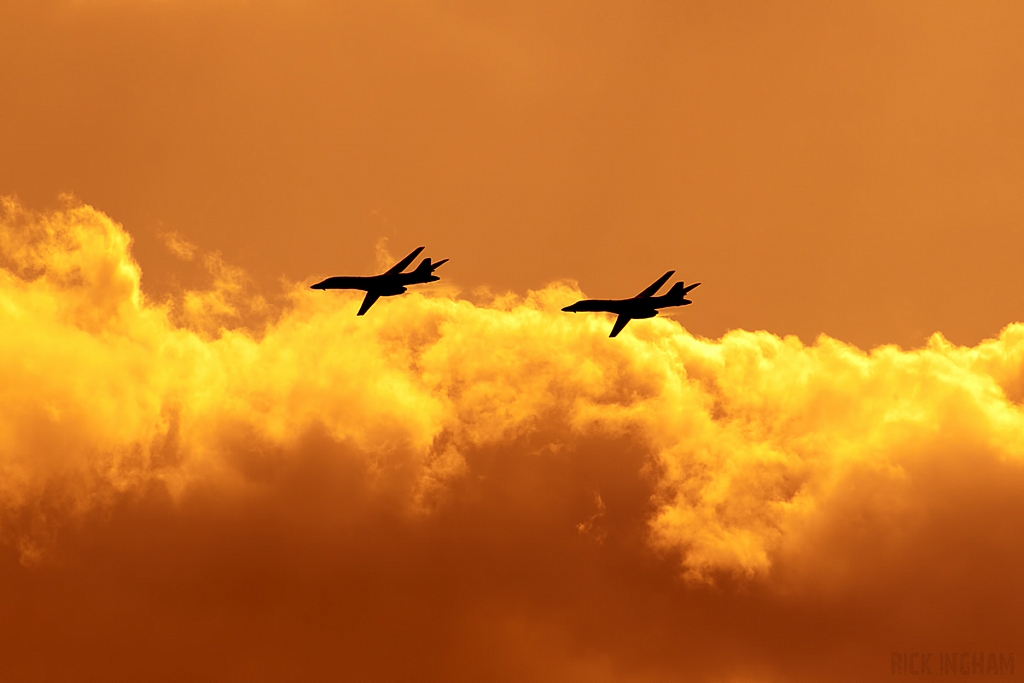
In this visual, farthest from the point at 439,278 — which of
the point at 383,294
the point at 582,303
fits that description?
the point at 582,303

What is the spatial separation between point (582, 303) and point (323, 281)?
3932 cm

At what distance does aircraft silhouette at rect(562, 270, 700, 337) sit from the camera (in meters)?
186

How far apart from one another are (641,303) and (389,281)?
3707 cm

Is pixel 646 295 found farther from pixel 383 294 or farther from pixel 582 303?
pixel 383 294

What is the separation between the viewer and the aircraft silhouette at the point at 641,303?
186 m

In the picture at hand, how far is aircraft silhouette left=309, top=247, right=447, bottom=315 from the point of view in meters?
180

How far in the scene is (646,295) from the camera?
190 m

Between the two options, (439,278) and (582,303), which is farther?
(582,303)

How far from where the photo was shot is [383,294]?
7269 inches

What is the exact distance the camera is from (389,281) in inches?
7205

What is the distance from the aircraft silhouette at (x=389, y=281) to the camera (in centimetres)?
18025

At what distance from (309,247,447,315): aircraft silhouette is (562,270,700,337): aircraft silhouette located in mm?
26437

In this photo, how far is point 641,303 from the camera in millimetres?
188875

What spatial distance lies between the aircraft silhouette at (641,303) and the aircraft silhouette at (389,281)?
2644cm
